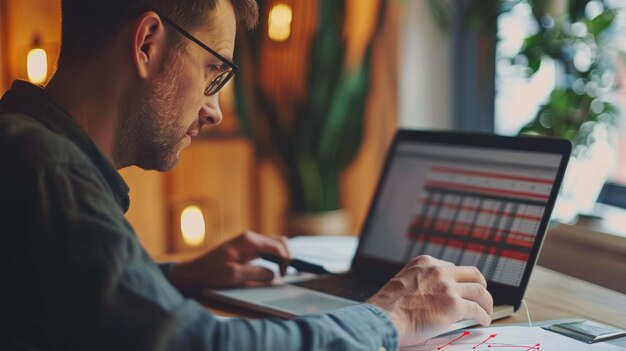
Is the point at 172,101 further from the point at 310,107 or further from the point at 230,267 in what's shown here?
the point at 310,107

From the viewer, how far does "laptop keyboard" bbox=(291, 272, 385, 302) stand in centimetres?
121

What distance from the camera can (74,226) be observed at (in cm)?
71

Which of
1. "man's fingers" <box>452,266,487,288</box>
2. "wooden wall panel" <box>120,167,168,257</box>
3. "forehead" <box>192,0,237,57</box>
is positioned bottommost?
"wooden wall panel" <box>120,167,168,257</box>

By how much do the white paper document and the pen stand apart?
15.3 inches

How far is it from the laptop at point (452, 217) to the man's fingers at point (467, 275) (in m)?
0.07

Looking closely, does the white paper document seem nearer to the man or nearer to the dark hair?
the man

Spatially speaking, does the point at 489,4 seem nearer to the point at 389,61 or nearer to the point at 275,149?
the point at 389,61

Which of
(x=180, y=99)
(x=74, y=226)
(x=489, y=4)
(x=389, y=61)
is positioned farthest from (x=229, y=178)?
(x=74, y=226)

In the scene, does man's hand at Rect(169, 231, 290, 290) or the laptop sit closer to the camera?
the laptop

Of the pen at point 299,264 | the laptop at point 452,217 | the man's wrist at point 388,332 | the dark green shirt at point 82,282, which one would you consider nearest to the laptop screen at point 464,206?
the laptop at point 452,217

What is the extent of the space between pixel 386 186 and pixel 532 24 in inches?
48.2

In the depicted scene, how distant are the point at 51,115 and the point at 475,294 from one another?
1.89ft

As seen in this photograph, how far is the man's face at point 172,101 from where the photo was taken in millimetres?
988

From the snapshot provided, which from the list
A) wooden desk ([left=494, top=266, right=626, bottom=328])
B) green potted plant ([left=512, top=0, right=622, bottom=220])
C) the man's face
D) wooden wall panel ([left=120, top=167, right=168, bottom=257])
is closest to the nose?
the man's face
